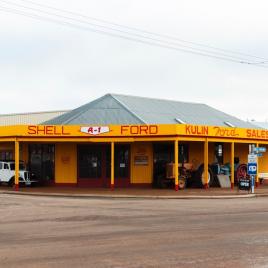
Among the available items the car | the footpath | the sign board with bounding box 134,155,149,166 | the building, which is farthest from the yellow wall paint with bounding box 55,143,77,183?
the footpath

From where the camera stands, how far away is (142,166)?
36.9 meters

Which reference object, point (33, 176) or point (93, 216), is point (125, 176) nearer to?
point (33, 176)

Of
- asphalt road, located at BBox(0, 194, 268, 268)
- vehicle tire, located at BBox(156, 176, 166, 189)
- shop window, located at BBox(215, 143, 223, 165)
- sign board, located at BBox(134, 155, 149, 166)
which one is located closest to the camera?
asphalt road, located at BBox(0, 194, 268, 268)

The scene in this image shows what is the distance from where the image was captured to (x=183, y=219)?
17.2m

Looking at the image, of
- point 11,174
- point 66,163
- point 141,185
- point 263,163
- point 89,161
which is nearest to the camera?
point 141,185

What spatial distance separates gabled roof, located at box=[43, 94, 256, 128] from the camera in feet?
125

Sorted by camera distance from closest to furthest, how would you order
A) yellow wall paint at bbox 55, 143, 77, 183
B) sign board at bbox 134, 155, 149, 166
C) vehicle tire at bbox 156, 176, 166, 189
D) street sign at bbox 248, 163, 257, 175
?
street sign at bbox 248, 163, 257, 175 → vehicle tire at bbox 156, 176, 166, 189 → sign board at bbox 134, 155, 149, 166 → yellow wall paint at bbox 55, 143, 77, 183

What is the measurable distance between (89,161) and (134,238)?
24.5 meters

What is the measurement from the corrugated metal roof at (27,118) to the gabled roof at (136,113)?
14574mm

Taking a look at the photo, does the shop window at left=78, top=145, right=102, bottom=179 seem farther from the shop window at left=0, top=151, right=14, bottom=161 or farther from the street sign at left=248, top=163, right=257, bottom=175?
the street sign at left=248, top=163, right=257, bottom=175

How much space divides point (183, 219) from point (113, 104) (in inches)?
939

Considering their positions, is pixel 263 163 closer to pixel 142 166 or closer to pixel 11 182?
pixel 142 166

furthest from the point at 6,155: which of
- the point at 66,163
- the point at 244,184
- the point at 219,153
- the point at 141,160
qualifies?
the point at 244,184

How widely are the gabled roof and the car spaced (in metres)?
4.30
